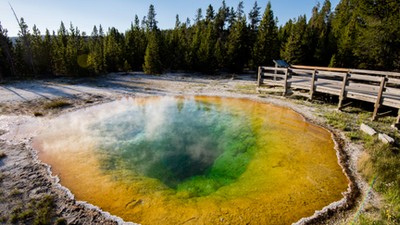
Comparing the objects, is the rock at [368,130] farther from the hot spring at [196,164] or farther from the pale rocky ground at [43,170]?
the hot spring at [196,164]

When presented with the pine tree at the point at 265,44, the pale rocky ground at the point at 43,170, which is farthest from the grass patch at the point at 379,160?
the pine tree at the point at 265,44

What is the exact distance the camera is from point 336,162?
7.34 meters

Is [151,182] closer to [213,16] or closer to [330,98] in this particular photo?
[330,98]

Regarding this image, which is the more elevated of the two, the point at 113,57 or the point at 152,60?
the point at 113,57

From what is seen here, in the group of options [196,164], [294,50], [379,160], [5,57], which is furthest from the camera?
[294,50]

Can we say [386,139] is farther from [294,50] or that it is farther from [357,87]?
[294,50]

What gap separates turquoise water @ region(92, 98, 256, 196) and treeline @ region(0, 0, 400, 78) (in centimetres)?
1586

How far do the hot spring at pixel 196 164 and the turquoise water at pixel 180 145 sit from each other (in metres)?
0.03

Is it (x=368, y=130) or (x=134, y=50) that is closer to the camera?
(x=368, y=130)

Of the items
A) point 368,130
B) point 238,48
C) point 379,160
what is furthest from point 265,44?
point 379,160

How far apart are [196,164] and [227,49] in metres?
27.1

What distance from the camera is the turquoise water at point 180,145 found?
23.0 ft

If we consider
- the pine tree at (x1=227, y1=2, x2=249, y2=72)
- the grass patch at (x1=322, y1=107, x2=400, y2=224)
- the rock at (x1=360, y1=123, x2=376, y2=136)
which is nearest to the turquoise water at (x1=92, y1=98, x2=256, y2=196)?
the grass patch at (x1=322, y1=107, x2=400, y2=224)

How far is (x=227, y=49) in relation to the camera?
32281 millimetres
